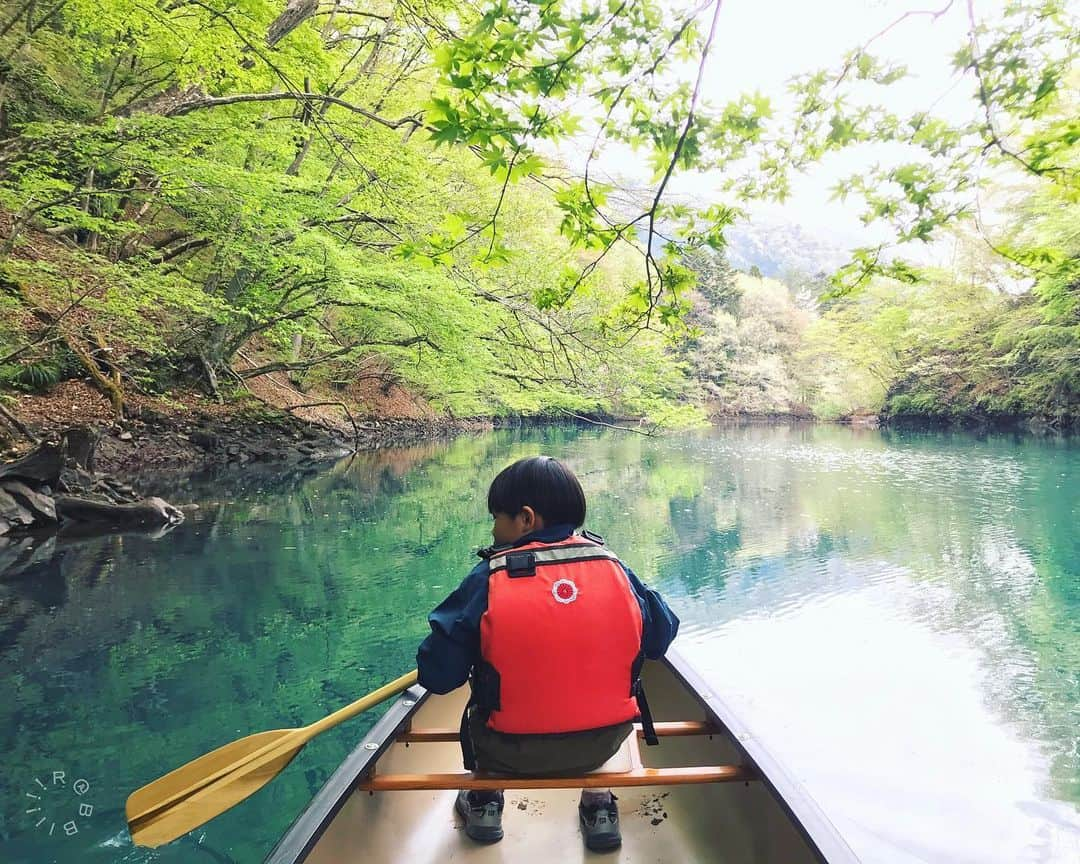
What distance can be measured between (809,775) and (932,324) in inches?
1106

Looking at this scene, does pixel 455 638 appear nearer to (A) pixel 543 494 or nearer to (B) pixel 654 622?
(A) pixel 543 494

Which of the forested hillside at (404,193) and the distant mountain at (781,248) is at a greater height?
the distant mountain at (781,248)

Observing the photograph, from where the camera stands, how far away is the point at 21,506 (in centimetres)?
809

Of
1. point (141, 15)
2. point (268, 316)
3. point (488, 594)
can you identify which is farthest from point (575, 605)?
point (268, 316)

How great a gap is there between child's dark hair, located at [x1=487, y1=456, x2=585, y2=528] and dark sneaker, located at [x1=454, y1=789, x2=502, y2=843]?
46.3 inches

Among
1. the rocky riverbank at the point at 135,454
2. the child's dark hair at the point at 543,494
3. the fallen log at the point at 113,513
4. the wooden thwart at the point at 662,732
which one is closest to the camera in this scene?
the child's dark hair at the point at 543,494

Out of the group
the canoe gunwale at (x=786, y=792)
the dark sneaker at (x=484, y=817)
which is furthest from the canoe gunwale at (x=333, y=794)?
the canoe gunwale at (x=786, y=792)

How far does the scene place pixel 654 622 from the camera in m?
2.00

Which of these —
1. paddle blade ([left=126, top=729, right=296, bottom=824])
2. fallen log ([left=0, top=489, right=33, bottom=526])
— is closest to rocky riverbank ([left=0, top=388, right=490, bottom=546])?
fallen log ([left=0, top=489, right=33, bottom=526])

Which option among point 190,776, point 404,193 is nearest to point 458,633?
point 190,776

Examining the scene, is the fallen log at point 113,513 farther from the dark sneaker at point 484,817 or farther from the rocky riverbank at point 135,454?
the dark sneaker at point 484,817

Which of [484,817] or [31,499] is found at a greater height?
[31,499]

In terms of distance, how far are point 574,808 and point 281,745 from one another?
1.16m

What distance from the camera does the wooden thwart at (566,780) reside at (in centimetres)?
195
